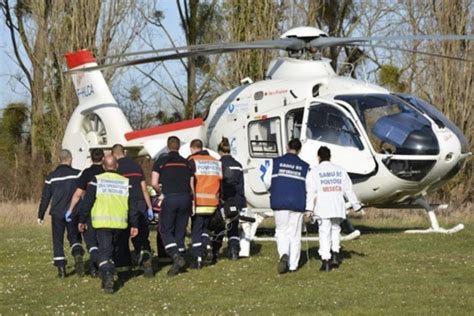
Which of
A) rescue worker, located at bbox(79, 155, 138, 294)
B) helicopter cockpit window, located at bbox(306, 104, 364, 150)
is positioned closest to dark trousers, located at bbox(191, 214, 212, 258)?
rescue worker, located at bbox(79, 155, 138, 294)

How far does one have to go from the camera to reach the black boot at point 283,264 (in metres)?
14.2

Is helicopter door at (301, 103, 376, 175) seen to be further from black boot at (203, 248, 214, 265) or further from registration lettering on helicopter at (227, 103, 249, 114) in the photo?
black boot at (203, 248, 214, 265)

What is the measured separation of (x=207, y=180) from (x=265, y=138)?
3846 mm

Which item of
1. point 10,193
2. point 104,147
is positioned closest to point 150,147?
point 104,147

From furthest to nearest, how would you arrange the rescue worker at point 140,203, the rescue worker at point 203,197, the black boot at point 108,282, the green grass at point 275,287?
the rescue worker at point 203,197 < the rescue worker at point 140,203 < the black boot at point 108,282 < the green grass at point 275,287

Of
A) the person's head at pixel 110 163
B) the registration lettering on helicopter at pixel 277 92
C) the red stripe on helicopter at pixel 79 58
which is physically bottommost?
the person's head at pixel 110 163

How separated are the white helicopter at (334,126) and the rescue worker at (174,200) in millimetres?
2343

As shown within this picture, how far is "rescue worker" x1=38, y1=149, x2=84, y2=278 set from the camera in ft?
49.3

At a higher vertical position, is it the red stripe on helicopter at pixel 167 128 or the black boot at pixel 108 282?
the red stripe on helicopter at pixel 167 128

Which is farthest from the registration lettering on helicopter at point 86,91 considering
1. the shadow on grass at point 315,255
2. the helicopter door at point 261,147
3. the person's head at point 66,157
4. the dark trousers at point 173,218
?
the dark trousers at point 173,218

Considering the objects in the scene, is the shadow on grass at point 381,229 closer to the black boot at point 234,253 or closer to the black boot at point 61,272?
the black boot at point 234,253

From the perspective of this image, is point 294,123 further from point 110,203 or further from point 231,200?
point 110,203

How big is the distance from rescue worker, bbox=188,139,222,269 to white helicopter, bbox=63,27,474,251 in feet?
5.97

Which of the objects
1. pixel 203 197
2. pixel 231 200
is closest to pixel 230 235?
pixel 231 200
